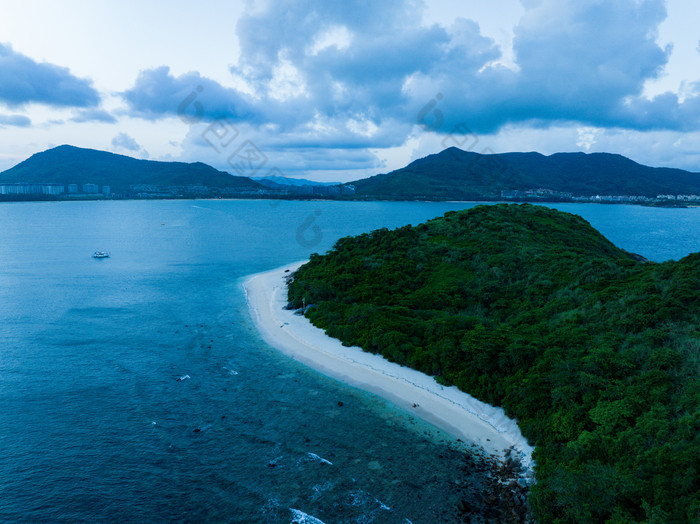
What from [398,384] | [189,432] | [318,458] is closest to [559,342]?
[398,384]

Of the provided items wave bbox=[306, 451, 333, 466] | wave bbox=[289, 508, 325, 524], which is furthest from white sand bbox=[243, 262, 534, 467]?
wave bbox=[289, 508, 325, 524]

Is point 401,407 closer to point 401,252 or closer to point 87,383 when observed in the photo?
point 87,383

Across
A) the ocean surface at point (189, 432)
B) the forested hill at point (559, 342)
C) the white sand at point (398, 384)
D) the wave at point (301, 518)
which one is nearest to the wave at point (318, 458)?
the ocean surface at point (189, 432)

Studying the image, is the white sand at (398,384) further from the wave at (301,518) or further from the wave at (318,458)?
the wave at (301,518)

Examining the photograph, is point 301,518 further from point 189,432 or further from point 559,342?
point 559,342

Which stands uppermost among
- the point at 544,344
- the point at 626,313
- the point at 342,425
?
the point at 626,313

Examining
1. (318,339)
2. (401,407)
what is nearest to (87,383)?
(318,339)
